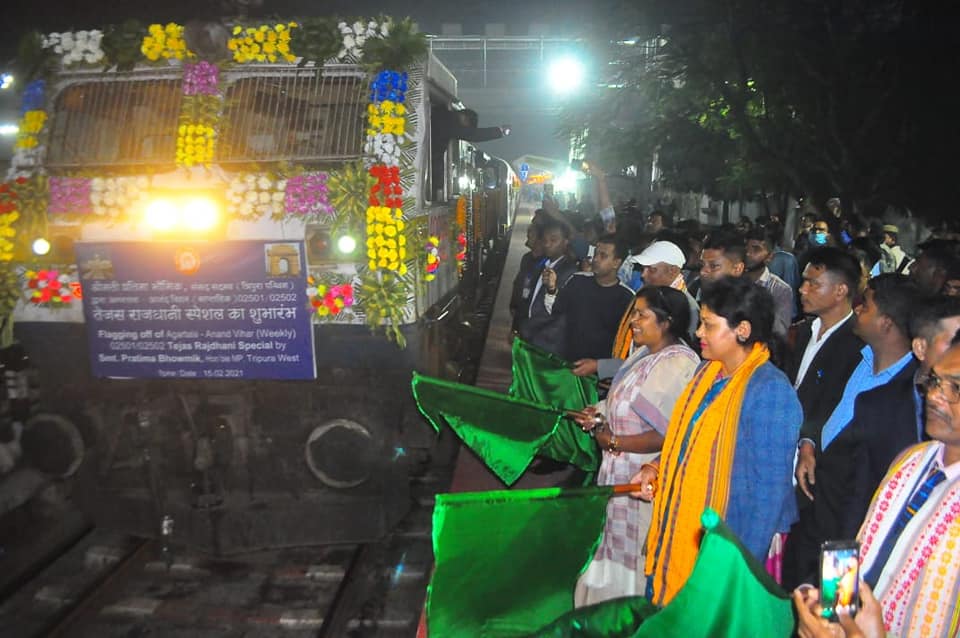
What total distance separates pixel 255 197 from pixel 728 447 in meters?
3.40

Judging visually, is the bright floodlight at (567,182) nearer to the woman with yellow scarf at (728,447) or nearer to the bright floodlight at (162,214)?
the bright floodlight at (162,214)

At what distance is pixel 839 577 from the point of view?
1.65 metres

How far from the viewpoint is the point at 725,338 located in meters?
2.92

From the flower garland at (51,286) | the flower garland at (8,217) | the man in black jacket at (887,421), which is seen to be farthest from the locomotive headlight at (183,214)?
the man in black jacket at (887,421)

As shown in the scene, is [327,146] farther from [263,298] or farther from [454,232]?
[454,232]

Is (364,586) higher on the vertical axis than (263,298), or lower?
lower

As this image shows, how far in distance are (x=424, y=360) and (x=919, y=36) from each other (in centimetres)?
1184

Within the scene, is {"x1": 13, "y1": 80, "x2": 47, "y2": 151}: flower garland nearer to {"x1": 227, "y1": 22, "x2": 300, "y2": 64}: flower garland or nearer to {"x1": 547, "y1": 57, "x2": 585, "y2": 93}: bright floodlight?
{"x1": 227, "y1": 22, "x2": 300, "y2": 64}: flower garland

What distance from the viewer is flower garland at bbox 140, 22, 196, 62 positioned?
4870mm

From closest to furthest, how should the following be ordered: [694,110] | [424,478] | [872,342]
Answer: [872,342] < [424,478] < [694,110]

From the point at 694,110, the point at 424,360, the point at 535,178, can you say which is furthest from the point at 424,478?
the point at 535,178

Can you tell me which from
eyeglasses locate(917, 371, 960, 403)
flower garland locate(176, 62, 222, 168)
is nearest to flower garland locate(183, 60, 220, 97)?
flower garland locate(176, 62, 222, 168)

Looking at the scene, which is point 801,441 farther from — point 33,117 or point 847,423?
point 33,117

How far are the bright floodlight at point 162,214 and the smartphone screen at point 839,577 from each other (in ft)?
14.5
